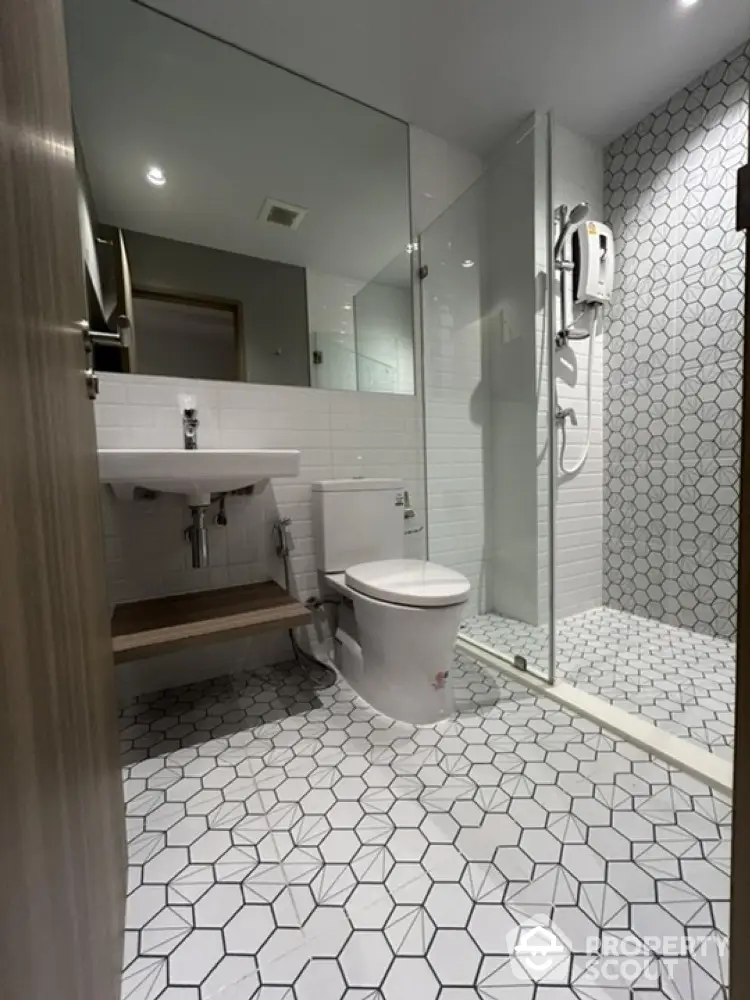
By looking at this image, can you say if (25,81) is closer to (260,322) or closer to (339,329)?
(260,322)

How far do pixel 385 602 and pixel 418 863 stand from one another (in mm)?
622

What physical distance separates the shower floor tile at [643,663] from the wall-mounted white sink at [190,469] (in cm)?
117

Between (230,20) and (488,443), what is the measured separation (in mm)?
1793

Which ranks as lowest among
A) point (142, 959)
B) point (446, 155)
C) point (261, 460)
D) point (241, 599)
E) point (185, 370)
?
point (142, 959)

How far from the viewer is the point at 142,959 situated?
29.0 inches

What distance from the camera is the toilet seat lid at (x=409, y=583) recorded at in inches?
50.7

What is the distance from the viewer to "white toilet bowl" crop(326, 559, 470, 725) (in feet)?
4.26

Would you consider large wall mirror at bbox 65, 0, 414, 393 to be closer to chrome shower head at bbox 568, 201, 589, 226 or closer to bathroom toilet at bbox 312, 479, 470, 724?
bathroom toilet at bbox 312, 479, 470, 724

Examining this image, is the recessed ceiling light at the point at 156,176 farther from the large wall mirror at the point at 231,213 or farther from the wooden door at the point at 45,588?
the wooden door at the point at 45,588

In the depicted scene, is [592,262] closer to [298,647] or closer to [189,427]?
[189,427]

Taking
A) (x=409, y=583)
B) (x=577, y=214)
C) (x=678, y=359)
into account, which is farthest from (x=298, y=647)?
(x=577, y=214)

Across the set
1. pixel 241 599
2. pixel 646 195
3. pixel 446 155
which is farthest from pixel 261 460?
pixel 646 195

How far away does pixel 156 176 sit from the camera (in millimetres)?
1536

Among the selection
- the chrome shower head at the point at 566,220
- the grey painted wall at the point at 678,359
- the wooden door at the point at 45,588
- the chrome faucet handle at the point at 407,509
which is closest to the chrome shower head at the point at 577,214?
the chrome shower head at the point at 566,220
